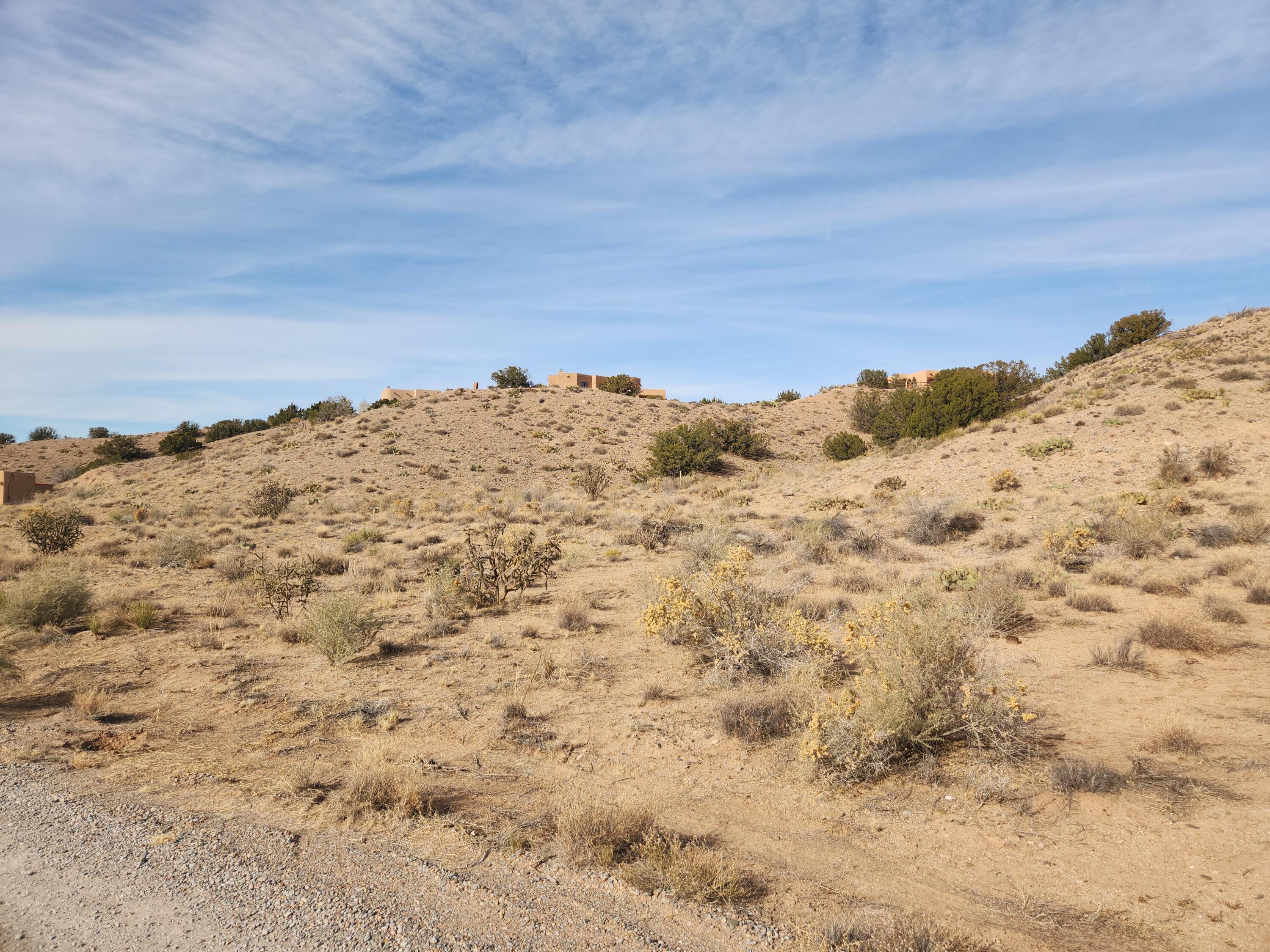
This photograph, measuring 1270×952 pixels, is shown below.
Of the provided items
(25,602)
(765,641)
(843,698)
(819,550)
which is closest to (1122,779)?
(843,698)

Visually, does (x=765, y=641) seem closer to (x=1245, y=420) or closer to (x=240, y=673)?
(x=240, y=673)

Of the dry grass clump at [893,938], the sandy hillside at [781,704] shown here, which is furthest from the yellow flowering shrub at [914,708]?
the dry grass clump at [893,938]

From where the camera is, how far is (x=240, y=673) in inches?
368

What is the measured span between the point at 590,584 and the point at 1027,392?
92.0 ft

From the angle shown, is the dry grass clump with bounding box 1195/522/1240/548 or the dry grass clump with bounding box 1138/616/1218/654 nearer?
the dry grass clump with bounding box 1138/616/1218/654

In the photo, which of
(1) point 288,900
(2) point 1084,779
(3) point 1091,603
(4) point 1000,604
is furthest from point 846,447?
(1) point 288,900

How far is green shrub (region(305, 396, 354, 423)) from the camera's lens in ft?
163

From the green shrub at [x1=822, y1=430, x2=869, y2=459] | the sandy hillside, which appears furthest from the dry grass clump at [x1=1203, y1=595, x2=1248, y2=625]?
the green shrub at [x1=822, y1=430, x2=869, y2=459]

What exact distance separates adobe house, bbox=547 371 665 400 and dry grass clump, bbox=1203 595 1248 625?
175ft

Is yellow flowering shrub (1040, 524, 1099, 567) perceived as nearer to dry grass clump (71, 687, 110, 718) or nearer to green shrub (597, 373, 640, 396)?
dry grass clump (71, 687, 110, 718)

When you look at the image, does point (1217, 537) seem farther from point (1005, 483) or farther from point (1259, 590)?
point (1005, 483)

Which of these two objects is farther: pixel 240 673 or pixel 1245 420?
pixel 1245 420

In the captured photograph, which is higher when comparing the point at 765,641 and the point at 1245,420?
the point at 1245,420

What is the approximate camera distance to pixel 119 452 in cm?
4916
